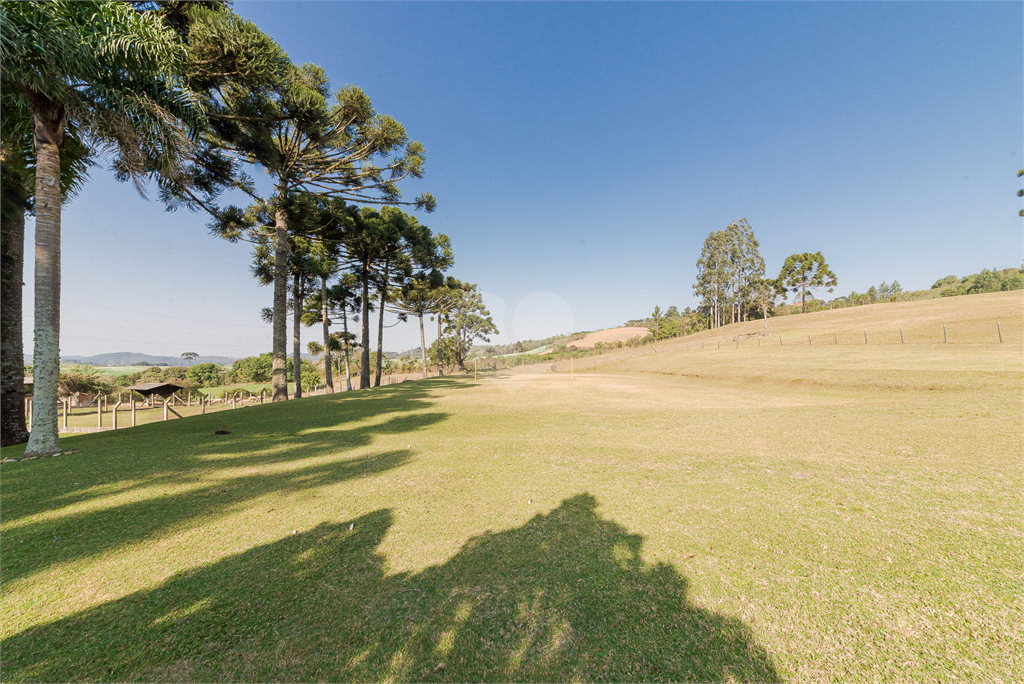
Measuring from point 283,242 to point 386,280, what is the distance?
397 inches

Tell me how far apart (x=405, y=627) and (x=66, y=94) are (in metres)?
11.3

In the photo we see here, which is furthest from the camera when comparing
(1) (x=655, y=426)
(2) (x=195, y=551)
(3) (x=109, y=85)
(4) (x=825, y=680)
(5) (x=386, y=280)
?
(5) (x=386, y=280)

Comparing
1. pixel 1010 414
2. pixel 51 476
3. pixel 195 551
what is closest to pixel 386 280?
pixel 51 476

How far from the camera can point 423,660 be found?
200 centimetres

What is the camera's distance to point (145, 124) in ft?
24.5

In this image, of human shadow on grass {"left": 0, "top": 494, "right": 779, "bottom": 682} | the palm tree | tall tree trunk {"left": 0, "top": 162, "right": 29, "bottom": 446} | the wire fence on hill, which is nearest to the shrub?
the wire fence on hill

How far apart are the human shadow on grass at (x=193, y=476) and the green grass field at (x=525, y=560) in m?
0.04

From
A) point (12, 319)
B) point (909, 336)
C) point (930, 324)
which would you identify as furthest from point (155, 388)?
point (930, 324)

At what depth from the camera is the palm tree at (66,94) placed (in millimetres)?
6152

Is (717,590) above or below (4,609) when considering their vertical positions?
below

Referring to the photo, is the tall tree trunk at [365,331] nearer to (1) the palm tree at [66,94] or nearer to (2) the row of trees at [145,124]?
(2) the row of trees at [145,124]

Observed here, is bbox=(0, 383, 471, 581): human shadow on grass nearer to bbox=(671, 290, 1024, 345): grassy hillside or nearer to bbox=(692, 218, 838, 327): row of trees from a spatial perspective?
bbox=(671, 290, 1024, 345): grassy hillside

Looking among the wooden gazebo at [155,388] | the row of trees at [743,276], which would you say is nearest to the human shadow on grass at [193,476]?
the wooden gazebo at [155,388]

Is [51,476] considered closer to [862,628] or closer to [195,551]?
[195,551]
